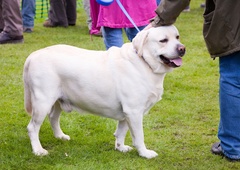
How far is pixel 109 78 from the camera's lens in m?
4.29

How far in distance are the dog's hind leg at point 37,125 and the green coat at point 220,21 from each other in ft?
3.80

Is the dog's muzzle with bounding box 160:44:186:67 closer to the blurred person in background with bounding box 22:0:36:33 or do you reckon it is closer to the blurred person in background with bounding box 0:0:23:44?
the blurred person in background with bounding box 0:0:23:44

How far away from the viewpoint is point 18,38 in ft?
30.2

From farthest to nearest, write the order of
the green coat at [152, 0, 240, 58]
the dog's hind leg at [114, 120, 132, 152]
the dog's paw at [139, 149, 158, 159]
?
the dog's hind leg at [114, 120, 132, 152] < the dog's paw at [139, 149, 158, 159] < the green coat at [152, 0, 240, 58]

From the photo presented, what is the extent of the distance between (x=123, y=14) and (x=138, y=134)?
162 centimetres

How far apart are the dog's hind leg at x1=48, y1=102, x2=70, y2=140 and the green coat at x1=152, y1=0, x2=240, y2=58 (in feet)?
4.05

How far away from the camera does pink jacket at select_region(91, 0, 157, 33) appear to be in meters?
5.45

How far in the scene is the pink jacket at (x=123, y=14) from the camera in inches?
214

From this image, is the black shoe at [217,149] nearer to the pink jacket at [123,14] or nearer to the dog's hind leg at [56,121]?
the dog's hind leg at [56,121]

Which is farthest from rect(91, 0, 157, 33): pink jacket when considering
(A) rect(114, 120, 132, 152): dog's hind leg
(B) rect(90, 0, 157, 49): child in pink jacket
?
(A) rect(114, 120, 132, 152): dog's hind leg

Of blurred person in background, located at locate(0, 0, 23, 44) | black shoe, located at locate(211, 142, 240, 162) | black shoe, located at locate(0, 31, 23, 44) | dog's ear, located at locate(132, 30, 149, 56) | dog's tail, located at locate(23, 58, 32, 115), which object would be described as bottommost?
black shoe, located at locate(0, 31, 23, 44)

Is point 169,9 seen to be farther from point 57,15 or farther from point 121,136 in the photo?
point 57,15

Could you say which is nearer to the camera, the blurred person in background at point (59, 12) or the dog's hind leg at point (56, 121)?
the dog's hind leg at point (56, 121)

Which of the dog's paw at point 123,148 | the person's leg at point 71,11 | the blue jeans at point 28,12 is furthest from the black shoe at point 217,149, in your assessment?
the person's leg at point 71,11
